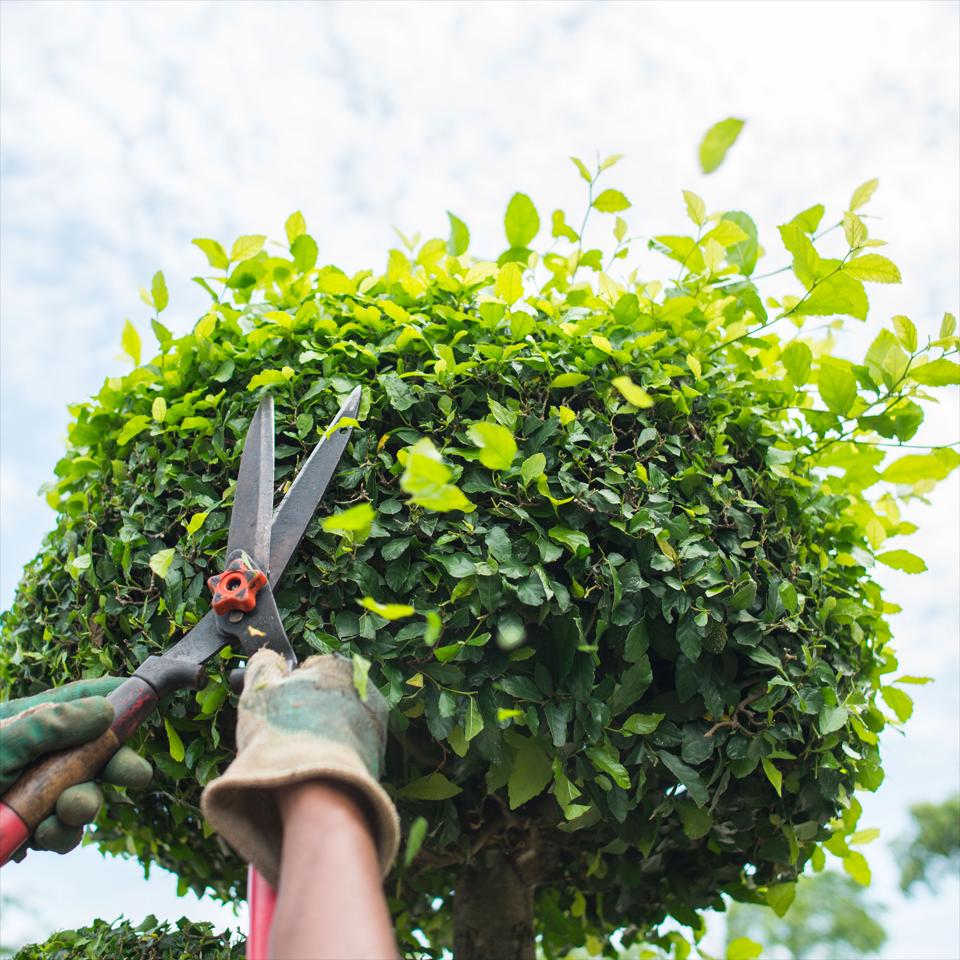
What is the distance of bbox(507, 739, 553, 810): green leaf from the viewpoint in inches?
70.0

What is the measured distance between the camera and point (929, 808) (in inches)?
480

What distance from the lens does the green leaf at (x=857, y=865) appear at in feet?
8.52

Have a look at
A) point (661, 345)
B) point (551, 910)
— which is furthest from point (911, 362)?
point (551, 910)

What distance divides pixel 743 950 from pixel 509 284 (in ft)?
Result: 6.49

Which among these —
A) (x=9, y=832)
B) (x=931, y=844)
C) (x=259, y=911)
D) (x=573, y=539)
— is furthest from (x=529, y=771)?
(x=931, y=844)

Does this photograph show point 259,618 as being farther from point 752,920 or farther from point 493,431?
point 752,920

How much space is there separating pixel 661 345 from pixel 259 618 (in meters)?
1.15

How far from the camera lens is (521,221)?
94.7 inches

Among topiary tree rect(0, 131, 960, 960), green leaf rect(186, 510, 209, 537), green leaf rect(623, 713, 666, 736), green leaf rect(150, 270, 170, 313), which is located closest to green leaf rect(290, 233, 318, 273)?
topiary tree rect(0, 131, 960, 960)

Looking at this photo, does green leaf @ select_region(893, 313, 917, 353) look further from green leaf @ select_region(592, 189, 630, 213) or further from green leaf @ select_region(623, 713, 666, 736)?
green leaf @ select_region(623, 713, 666, 736)

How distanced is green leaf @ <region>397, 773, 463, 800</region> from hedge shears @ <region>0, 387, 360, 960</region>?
394mm

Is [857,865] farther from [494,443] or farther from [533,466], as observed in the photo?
[494,443]

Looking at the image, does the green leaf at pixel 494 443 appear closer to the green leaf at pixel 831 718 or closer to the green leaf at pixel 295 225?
the green leaf at pixel 831 718

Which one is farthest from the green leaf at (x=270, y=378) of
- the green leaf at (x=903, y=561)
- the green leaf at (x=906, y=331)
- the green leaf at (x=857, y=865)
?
the green leaf at (x=857, y=865)
